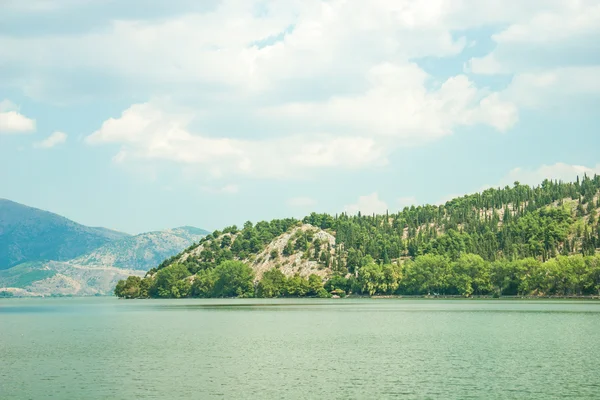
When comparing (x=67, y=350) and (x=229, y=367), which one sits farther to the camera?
(x=67, y=350)

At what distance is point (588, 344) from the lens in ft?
262

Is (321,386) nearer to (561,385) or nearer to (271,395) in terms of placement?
(271,395)

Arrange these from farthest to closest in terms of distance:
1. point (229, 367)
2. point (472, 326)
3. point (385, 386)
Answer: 1. point (472, 326)
2. point (229, 367)
3. point (385, 386)

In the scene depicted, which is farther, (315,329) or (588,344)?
(315,329)

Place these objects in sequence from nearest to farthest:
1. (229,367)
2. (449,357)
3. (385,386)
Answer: (385,386) → (229,367) → (449,357)

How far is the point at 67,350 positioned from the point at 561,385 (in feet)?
199

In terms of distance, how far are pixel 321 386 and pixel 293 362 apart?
1508 centimetres

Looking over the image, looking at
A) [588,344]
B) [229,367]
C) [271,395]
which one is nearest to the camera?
[271,395]

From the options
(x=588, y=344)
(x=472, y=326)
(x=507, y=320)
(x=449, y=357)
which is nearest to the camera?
(x=449, y=357)

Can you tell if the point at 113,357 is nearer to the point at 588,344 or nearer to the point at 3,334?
the point at 3,334

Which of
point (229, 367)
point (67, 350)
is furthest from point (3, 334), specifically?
point (229, 367)

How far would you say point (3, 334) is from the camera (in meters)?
109

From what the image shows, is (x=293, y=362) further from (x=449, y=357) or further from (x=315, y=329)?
(x=315, y=329)

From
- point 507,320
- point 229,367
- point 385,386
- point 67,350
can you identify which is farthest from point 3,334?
point 507,320
